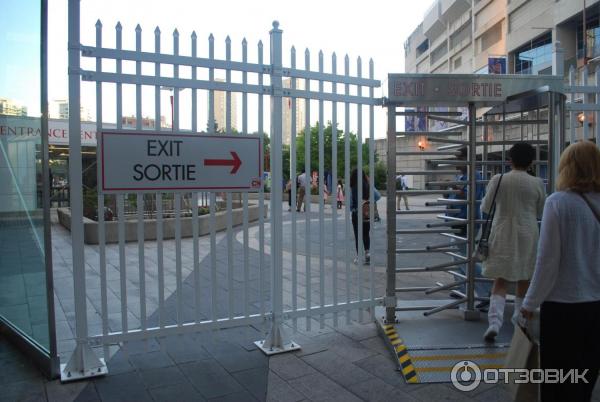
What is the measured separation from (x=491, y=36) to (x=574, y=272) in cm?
4450

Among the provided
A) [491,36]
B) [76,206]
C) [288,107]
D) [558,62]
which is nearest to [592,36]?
[491,36]

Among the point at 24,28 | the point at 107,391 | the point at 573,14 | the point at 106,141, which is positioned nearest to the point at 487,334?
the point at 107,391

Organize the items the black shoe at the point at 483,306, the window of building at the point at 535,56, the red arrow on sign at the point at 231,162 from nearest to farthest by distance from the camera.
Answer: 1. the red arrow on sign at the point at 231,162
2. the black shoe at the point at 483,306
3. the window of building at the point at 535,56

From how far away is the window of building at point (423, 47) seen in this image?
62.7 meters

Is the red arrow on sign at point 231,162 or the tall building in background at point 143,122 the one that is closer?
the tall building in background at point 143,122

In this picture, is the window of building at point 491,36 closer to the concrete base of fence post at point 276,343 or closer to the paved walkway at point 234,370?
the paved walkway at point 234,370

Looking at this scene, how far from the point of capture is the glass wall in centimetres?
379

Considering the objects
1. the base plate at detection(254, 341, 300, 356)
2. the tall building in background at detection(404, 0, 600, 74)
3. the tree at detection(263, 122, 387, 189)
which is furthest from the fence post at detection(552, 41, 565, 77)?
the tall building in background at detection(404, 0, 600, 74)

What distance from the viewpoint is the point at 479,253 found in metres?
4.58

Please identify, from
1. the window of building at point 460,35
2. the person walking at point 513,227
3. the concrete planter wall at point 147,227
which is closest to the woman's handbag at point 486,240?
the person walking at point 513,227

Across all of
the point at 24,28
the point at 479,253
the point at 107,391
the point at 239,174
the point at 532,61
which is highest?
the point at 532,61

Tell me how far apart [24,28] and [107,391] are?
3.12m

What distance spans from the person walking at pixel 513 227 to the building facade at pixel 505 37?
1511 mm

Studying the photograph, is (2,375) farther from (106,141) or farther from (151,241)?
(151,241)
